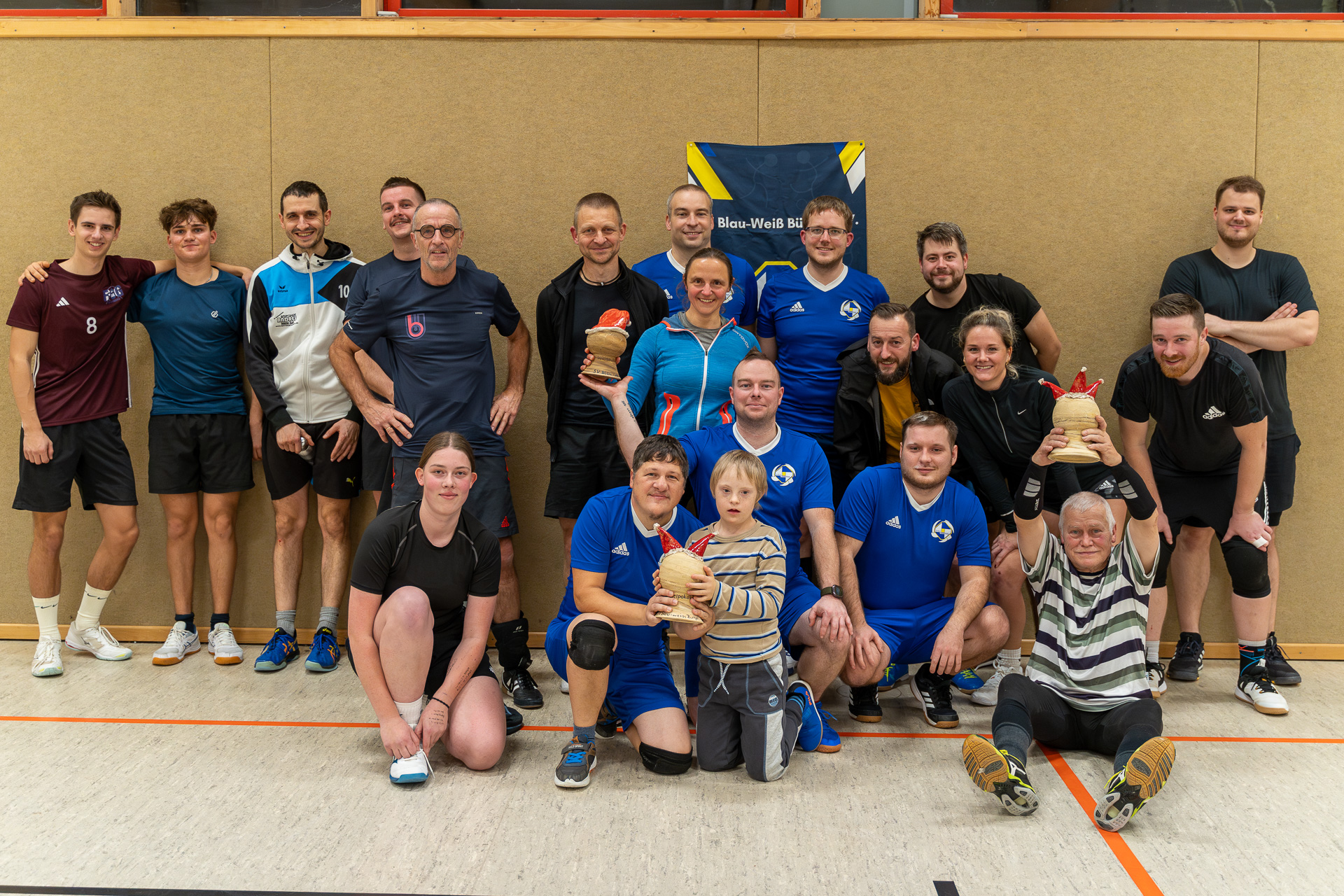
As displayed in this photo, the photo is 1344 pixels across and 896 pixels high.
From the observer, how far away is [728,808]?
313 cm

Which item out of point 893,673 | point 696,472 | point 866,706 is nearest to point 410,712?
point 696,472

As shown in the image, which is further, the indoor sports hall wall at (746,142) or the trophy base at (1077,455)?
the indoor sports hall wall at (746,142)

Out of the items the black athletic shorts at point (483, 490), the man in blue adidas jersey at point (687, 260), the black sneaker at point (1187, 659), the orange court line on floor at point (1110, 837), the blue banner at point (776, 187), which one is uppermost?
the blue banner at point (776, 187)

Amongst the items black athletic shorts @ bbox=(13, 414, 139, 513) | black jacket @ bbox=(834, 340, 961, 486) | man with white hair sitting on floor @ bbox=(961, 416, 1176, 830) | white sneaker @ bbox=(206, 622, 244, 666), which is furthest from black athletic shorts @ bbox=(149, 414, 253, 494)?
man with white hair sitting on floor @ bbox=(961, 416, 1176, 830)

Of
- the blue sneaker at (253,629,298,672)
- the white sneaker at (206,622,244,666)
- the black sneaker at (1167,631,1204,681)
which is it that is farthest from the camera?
the white sneaker at (206,622,244,666)

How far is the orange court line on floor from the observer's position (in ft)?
8.79

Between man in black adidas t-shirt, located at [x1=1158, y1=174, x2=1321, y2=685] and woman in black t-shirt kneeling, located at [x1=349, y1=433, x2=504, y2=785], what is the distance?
3.37m

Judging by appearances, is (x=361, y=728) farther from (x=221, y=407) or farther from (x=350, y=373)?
(x=221, y=407)

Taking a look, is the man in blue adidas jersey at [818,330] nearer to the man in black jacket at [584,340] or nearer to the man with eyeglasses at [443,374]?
the man in black jacket at [584,340]

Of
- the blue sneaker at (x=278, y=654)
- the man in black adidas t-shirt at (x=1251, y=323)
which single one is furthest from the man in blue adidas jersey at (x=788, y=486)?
the blue sneaker at (x=278, y=654)

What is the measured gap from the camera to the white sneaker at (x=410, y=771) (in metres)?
3.26

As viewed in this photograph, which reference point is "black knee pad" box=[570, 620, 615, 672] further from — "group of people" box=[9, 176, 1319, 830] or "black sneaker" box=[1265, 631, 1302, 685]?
→ "black sneaker" box=[1265, 631, 1302, 685]

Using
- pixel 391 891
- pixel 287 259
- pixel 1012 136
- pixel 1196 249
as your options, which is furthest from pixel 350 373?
pixel 1196 249

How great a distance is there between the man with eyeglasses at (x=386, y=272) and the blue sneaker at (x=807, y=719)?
7.42 ft
